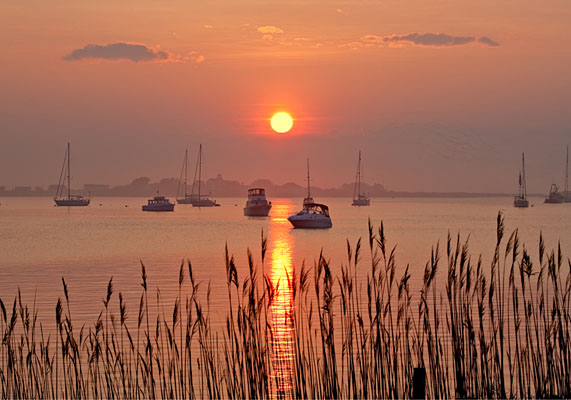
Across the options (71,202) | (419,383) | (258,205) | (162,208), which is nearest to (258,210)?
(258,205)

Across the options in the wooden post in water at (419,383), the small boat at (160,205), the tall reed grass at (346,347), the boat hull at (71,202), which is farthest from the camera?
the boat hull at (71,202)

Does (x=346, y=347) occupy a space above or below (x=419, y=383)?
below

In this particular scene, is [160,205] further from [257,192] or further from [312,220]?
[312,220]

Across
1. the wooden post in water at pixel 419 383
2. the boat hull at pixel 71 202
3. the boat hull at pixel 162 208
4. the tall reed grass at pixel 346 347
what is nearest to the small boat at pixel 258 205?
the boat hull at pixel 162 208

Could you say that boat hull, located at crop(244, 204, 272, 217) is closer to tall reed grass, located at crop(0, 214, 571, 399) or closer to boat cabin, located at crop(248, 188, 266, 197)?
boat cabin, located at crop(248, 188, 266, 197)

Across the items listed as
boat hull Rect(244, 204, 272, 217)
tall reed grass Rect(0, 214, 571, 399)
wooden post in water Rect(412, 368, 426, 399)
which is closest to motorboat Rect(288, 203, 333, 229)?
boat hull Rect(244, 204, 272, 217)

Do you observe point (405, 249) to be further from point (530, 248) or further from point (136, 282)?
point (136, 282)

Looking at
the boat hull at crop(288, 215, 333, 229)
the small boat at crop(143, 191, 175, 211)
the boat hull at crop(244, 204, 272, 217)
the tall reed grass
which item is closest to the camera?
the tall reed grass

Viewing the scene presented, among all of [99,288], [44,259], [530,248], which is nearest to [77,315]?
[99,288]

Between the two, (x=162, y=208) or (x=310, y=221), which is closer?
(x=310, y=221)

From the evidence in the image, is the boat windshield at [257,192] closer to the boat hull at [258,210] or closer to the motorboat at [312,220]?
the boat hull at [258,210]

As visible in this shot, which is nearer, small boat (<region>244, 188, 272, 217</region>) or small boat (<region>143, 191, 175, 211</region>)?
small boat (<region>244, 188, 272, 217</region>)

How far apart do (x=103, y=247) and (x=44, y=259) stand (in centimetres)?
1272

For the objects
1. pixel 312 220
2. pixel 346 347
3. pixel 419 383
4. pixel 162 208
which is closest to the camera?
pixel 419 383
